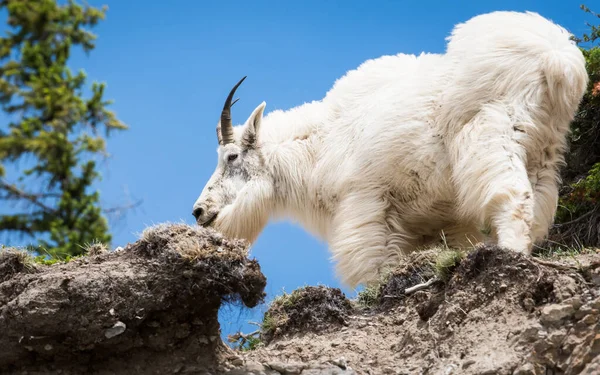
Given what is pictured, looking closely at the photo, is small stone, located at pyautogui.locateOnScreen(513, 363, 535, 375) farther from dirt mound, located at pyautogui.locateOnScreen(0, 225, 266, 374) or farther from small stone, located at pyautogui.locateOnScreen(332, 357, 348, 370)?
dirt mound, located at pyautogui.locateOnScreen(0, 225, 266, 374)

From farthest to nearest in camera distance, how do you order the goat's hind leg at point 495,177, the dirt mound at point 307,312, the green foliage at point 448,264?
the goat's hind leg at point 495,177
the dirt mound at point 307,312
the green foliage at point 448,264

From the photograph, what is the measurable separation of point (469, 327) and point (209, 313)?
1.81 m

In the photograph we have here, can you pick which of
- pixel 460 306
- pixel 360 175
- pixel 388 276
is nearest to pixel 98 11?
pixel 360 175

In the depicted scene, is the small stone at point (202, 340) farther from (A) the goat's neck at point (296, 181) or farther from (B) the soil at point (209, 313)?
(A) the goat's neck at point (296, 181)

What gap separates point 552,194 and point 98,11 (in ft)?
51.5

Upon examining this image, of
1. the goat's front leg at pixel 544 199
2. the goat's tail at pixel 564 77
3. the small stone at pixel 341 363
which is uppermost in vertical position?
the goat's tail at pixel 564 77

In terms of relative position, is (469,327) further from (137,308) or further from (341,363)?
(137,308)

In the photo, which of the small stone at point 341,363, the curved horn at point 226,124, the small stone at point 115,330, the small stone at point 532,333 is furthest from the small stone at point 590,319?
the curved horn at point 226,124

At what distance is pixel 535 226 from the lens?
25.3ft

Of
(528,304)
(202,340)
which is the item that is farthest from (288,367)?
(528,304)

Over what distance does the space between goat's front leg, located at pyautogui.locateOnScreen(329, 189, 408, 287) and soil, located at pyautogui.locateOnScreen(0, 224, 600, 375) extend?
1.80 metres

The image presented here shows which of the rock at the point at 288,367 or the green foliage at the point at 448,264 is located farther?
the green foliage at the point at 448,264

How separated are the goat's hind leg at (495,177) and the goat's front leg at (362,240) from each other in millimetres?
908

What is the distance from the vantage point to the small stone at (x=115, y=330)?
236 inches
